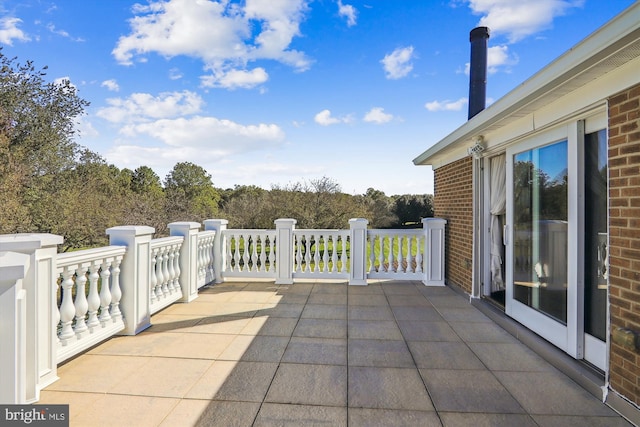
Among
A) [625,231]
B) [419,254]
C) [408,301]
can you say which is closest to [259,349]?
[408,301]

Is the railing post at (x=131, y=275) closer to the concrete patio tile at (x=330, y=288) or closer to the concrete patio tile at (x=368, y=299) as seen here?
the concrete patio tile at (x=330, y=288)

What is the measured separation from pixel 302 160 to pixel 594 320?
42.4 feet

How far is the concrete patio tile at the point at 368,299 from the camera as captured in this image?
188 inches

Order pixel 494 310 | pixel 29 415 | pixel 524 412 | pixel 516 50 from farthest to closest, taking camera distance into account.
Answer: pixel 516 50 < pixel 494 310 < pixel 524 412 < pixel 29 415

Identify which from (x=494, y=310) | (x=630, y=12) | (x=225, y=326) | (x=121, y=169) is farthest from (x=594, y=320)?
(x=121, y=169)

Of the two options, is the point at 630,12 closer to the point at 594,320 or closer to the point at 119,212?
the point at 594,320

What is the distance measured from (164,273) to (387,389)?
3.19 metres

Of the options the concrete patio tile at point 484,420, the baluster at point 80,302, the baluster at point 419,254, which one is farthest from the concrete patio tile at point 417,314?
the baluster at point 80,302

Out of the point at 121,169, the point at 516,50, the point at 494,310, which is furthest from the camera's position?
the point at 121,169

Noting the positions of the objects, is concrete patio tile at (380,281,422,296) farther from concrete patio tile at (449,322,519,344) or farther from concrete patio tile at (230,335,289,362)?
concrete patio tile at (230,335,289,362)

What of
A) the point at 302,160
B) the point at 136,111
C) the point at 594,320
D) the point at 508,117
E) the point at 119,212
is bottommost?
the point at 594,320

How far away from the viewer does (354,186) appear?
556 inches

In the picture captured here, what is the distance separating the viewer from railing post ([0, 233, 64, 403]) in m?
2.21

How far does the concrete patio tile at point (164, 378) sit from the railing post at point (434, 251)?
4.26 metres
